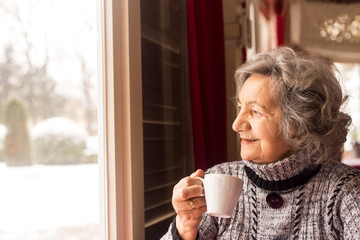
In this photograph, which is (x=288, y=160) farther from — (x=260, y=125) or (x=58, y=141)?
(x=58, y=141)

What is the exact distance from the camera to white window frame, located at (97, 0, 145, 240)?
135 cm

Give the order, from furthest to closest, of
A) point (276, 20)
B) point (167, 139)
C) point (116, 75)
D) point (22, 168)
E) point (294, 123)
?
point (276, 20) → point (167, 139) → point (116, 75) → point (294, 123) → point (22, 168)

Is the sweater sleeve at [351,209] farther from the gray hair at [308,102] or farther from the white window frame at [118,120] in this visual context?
the white window frame at [118,120]

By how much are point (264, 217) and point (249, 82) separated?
42cm

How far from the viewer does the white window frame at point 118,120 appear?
4.43 feet

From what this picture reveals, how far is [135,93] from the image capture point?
4.61 ft

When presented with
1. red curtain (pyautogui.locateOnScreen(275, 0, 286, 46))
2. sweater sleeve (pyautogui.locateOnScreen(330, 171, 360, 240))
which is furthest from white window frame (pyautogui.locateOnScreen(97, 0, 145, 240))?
red curtain (pyautogui.locateOnScreen(275, 0, 286, 46))

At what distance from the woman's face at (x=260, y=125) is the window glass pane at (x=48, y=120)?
19.5 inches

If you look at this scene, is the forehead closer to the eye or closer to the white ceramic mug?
the eye

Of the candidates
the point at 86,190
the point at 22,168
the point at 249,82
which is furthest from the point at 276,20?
the point at 22,168

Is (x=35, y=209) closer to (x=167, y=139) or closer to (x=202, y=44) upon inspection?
(x=167, y=139)

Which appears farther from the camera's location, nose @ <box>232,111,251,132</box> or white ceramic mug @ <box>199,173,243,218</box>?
nose @ <box>232,111,251,132</box>

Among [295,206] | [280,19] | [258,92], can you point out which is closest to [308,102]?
[258,92]

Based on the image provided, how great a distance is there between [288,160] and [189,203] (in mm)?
323
